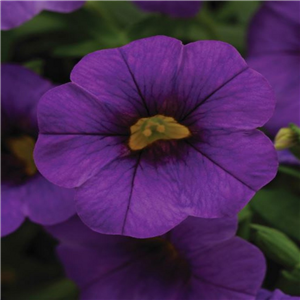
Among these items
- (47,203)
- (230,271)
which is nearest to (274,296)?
(230,271)

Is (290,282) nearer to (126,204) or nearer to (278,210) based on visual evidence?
(278,210)

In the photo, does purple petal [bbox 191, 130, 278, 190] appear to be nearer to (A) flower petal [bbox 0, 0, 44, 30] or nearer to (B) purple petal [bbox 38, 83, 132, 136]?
(B) purple petal [bbox 38, 83, 132, 136]

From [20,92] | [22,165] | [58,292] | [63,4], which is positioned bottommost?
[58,292]

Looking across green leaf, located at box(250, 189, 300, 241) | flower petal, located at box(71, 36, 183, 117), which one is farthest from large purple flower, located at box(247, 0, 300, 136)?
flower petal, located at box(71, 36, 183, 117)

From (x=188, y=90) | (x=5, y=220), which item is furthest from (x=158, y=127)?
(x=5, y=220)

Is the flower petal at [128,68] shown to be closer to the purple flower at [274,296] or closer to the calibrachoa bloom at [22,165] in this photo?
the calibrachoa bloom at [22,165]
